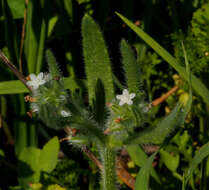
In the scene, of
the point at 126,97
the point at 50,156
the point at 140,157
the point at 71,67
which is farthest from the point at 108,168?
the point at 71,67

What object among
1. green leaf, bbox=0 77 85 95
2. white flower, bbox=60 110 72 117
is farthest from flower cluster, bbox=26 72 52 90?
green leaf, bbox=0 77 85 95

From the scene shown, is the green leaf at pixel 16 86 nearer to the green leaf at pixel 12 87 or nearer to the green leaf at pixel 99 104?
the green leaf at pixel 12 87

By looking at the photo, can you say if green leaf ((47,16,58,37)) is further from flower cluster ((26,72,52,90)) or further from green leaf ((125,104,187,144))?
green leaf ((125,104,187,144))

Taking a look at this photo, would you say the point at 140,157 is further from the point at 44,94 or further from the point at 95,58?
the point at 44,94

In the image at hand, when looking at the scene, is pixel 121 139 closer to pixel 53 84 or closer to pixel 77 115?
pixel 77 115

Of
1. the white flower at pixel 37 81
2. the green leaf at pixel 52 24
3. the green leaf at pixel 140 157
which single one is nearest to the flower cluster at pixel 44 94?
the white flower at pixel 37 81

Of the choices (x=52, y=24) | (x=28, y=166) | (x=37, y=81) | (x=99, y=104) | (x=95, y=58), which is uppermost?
(x=52, y=24)

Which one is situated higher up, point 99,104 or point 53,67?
point 53,67
